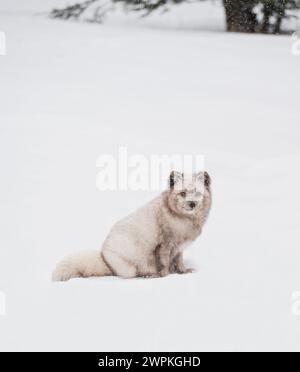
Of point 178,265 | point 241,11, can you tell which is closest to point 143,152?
point 178,265

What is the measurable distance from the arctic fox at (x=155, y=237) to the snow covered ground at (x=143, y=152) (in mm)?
88

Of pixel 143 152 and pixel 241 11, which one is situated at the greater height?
pixel 241 11

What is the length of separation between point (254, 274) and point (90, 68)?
112 inches

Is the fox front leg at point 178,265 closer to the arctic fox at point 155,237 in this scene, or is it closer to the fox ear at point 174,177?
the arctic fox at point 155,237

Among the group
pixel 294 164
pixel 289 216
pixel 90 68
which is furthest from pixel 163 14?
pixel 289 216

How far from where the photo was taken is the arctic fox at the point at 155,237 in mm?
3701

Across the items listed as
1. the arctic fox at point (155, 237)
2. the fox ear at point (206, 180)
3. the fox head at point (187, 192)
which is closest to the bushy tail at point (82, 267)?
the arctic fox at point (155, 237)

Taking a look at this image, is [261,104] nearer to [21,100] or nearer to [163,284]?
[21,100]

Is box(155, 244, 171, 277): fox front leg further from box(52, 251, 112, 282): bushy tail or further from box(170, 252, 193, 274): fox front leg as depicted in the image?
box(52, 251, 112, 282): bushy tail

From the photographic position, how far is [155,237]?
12.4 feet

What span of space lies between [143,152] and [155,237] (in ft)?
4.24

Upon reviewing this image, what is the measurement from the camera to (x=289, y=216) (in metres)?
4.57

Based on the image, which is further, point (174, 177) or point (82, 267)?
point (82, 267)

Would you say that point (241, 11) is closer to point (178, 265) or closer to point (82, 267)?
point (178, 265)
